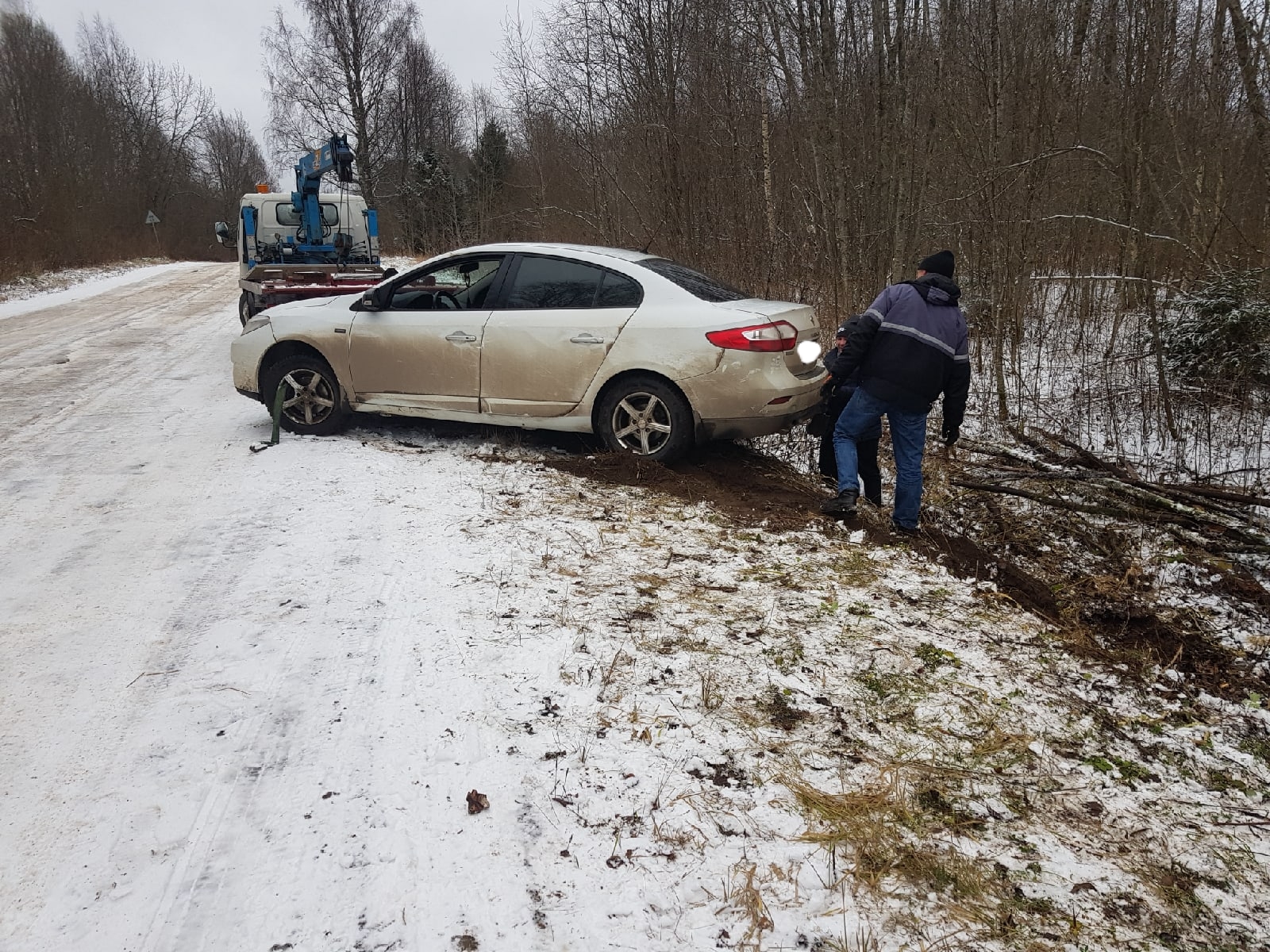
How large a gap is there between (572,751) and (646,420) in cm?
327

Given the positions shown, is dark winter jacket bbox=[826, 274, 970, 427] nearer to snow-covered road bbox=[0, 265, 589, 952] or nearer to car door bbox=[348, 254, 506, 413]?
snow-covered road bbox=[0, 265, 589, 952]

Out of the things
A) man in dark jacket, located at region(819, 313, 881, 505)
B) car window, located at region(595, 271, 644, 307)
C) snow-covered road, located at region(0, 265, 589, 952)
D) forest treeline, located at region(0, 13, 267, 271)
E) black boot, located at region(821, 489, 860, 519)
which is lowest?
snow-covered road, located at region(0, 265, 589, 952)

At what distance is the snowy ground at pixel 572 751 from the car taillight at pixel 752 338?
1.32 m

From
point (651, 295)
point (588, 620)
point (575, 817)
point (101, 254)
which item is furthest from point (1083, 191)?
point (101, 254)

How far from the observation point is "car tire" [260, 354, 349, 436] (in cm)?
651

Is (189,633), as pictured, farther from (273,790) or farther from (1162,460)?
(1162,460)

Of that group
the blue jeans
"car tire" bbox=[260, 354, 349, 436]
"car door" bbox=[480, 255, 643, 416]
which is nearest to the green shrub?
the blue jeans

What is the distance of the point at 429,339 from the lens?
615 cm

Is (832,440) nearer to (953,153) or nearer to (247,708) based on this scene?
(247,708)

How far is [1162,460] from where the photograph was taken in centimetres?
618

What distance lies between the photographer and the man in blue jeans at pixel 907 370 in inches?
183

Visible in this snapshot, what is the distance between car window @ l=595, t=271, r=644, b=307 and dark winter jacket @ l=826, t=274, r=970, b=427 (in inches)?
64.8

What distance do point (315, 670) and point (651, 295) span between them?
357 cm

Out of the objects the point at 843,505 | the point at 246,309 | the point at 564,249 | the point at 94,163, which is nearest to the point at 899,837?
the point at 843,505
